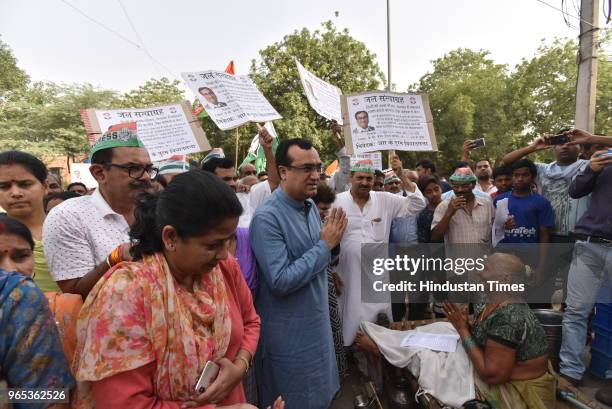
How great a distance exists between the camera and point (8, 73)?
22.4m

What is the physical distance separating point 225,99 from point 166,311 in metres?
3.07

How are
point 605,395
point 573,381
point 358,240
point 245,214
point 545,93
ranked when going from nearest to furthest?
point 605,395, point 573,381, point 245,214, point 358,240, point 545,93

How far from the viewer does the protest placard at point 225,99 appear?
3.65m

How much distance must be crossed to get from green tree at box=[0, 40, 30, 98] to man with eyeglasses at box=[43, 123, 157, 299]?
2713 centimetres

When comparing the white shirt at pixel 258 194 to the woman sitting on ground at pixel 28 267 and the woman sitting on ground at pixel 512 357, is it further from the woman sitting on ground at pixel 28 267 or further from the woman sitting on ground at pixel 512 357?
the woman sitting on ground at pixel 28 267

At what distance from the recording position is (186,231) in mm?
1081

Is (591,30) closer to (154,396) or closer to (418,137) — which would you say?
(418,137)

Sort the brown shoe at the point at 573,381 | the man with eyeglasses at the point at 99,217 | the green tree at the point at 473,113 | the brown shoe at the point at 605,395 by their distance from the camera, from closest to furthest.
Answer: the man with eyeglasses at the point at 99,217 < the brown shoe at the point at 605,395 < the brown shoe at the point at 573,381 < the green tree at the point at 473,113

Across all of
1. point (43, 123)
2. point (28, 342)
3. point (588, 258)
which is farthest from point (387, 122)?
point (43, 123)

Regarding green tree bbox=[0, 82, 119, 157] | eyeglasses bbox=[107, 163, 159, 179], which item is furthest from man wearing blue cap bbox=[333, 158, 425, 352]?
green tree bbox=[0, 82, 119, 157]

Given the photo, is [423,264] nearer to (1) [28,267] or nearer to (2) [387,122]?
(2) [387,122]

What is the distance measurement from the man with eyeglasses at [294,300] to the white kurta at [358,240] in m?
1.03

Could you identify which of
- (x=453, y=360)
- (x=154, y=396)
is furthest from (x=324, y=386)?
(x=154, y=396)

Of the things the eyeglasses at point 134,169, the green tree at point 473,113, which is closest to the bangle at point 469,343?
the eyeglasses at point 134,169
